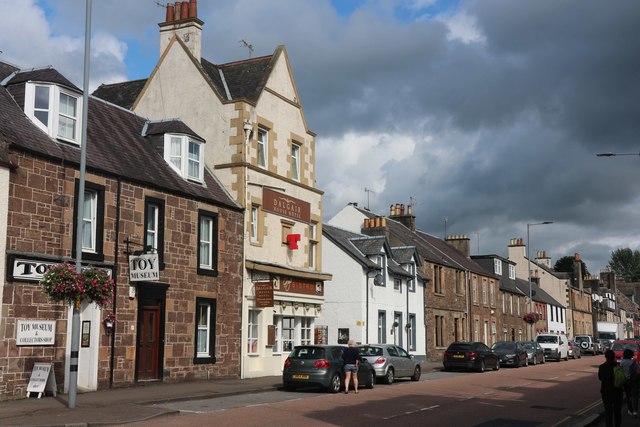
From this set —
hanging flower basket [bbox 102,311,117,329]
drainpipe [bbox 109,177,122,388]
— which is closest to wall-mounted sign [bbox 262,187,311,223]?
drainpipe [bbox 109,177,122,388]

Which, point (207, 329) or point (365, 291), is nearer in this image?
point (207, 329)

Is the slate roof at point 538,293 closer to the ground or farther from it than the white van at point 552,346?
farther from it

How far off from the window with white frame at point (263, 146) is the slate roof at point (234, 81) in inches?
59.9

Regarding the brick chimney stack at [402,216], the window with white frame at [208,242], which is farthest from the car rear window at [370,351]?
the brick chimney stack at [402,216]

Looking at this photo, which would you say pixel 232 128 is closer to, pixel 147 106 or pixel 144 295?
pixel 147 106

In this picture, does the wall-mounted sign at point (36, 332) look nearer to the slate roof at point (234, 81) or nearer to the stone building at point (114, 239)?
the stone building at point (114, 239)

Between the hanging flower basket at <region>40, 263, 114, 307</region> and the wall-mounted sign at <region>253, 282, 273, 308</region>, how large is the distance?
1068 centimetres

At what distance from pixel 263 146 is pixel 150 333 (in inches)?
392

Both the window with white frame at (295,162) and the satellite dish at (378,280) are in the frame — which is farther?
the satellite dish at (378,280)

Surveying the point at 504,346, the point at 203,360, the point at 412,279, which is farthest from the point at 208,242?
→ the point at 504,346

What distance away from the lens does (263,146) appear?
30.2 m

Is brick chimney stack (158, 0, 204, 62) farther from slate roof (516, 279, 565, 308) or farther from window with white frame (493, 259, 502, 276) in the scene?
slate roof (516, 279, 565, 308)

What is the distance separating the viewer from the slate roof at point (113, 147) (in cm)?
1986

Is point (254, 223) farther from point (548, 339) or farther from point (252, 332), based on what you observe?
point (548, 339)
